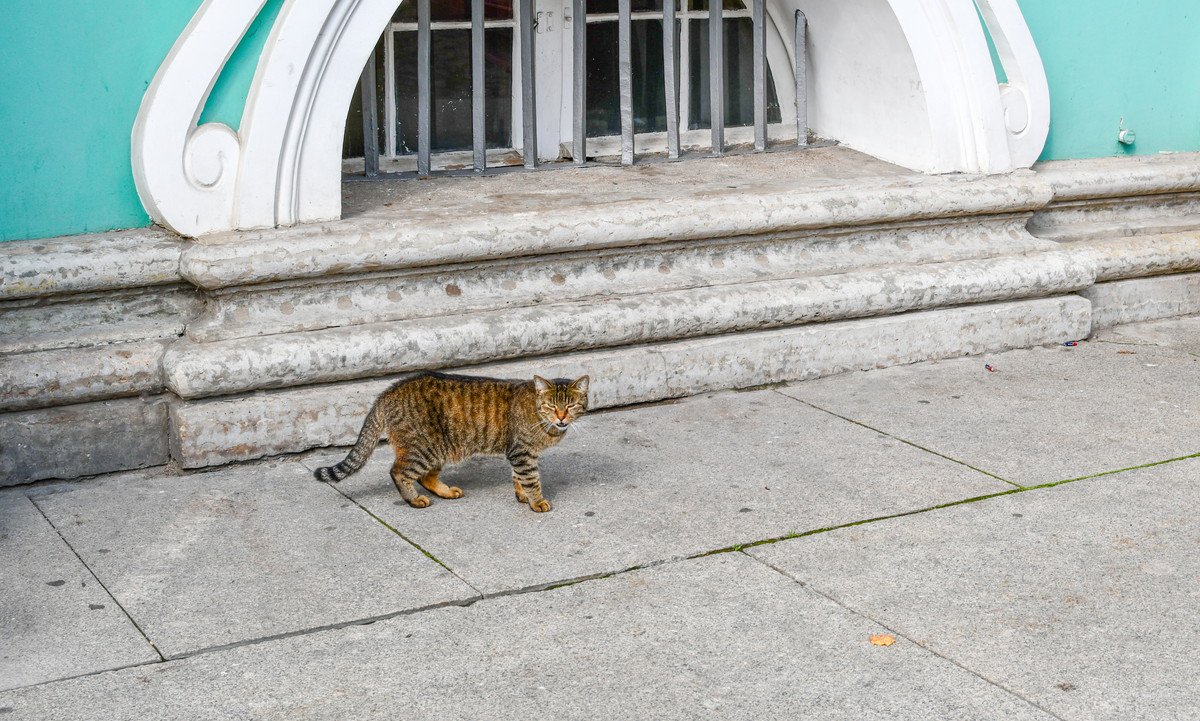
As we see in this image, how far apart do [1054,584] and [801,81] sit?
3.83 meters

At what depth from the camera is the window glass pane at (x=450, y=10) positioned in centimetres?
643

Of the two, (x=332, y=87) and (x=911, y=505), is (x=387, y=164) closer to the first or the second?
(x=332, y=87)

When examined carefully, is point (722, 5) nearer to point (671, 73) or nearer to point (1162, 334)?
point (671, 73)

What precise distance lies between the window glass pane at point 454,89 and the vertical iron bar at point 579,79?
352 millimetres

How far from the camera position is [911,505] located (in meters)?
4.77

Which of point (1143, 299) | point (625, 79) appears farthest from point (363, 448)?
point (1143, 299)

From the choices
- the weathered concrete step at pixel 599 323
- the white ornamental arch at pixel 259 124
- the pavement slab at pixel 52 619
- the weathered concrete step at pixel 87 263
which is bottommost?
the pavement slab at pixel 52 619

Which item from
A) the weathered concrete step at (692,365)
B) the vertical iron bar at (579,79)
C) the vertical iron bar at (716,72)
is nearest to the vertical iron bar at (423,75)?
the vertical iron bar at (579,79)

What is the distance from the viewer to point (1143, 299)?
727cm

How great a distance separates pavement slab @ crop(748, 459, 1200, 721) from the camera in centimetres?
357

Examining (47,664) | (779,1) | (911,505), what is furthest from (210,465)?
(779,1)

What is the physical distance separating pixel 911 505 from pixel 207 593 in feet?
7.85

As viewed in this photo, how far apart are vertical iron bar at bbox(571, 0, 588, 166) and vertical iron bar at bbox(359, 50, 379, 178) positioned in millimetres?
985

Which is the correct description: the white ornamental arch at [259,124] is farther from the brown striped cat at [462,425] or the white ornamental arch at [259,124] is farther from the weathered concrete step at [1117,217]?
the weathered concrete step at [1117,217]
